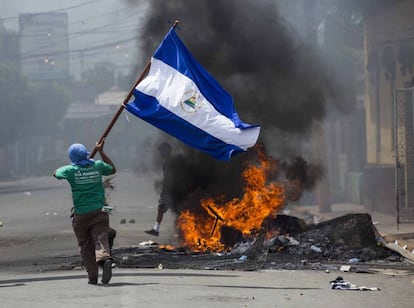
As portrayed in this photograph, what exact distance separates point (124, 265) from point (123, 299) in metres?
3.17

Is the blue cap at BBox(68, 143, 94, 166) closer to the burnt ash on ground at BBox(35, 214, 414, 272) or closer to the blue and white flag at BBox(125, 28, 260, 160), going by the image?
the blue and white flag at BBox(125, 28, 260, 160)

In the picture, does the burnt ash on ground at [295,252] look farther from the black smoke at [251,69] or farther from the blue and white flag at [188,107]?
the black smoke at [251,69]

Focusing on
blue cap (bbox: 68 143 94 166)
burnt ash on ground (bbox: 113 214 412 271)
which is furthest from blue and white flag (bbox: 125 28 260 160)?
burnt ash on ground (bbox: 113 214 412 271)

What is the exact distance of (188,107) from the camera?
11.0 m

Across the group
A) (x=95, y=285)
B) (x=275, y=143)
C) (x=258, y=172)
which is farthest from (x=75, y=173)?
(x=275, y=143)

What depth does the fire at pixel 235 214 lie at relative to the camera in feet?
47.2

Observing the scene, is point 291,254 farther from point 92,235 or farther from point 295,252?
point 92,235

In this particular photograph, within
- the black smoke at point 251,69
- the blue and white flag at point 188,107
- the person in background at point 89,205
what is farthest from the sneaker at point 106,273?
the black smoke at point 251,69

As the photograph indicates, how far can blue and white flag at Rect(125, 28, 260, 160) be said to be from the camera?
1088 centimetres

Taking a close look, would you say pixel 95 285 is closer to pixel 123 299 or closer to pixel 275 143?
pixel 123 299

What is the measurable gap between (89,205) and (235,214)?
14.4ft

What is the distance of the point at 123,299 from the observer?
9.03m

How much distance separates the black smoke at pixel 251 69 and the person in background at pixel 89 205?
5.57 metres

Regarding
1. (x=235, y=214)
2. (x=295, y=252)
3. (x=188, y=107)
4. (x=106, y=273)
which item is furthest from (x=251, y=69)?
(x=106, y=273)
